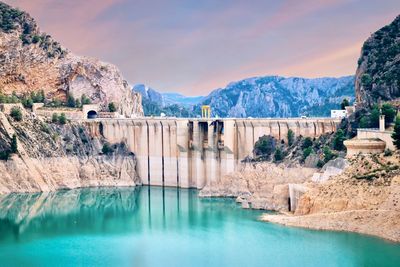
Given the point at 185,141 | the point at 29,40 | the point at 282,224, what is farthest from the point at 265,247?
the point at 29,40

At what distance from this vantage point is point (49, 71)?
106m

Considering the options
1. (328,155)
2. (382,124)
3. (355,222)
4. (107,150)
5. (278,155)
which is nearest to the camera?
(355,222)

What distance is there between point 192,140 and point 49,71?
30955 millimetres

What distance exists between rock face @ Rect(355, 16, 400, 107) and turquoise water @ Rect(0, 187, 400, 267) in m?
16.8

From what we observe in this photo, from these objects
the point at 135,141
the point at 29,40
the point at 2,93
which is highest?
the point at 29,40

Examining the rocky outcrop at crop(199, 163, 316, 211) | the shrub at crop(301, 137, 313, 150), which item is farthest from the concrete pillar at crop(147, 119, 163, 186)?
the shrub at crop(301, 137, 313, 150)

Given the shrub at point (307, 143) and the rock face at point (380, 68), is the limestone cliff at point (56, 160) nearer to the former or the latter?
the shrub at point (307, 143)

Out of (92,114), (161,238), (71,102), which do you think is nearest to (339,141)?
(161,238)

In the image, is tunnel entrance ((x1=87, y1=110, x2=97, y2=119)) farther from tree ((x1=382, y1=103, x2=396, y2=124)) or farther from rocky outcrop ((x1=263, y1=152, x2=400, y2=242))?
tree ((x1=382, y1=103, x2=396, y2=124))

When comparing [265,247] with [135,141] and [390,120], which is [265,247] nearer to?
[390,120]

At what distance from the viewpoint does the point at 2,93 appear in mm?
98312

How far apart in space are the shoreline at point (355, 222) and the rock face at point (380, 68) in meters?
17.3

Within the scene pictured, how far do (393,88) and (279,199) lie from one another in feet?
50.4

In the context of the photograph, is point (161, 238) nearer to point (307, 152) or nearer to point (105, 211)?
point (105, 211)
